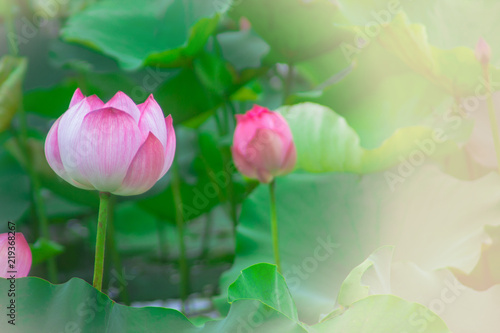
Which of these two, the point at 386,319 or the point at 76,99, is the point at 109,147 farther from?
the point at 386,319

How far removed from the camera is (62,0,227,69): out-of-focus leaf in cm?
81

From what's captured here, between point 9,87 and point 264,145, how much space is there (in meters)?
0.43

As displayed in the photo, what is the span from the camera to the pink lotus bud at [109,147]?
0.37 m

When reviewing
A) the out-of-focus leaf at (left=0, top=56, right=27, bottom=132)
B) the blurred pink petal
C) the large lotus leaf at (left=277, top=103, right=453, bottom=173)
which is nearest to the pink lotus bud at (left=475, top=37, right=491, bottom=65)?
the large lotus leaf at (left=277, top=103, right=453, bottom=173)

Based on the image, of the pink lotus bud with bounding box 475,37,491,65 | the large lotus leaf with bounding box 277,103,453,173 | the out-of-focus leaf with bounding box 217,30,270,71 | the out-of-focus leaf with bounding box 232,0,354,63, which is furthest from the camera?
the out-of-focus leaf with bounding box 217,30,270,71

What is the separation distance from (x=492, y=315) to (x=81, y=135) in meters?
0.35

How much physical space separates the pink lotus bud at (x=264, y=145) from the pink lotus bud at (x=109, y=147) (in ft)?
0.53

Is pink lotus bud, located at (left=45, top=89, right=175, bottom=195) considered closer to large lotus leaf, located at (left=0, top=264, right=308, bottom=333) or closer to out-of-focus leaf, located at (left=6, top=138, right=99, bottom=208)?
large lotus leaf, located at (left=0, top=264, right=308, bottom=333)

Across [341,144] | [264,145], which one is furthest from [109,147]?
[341,144]

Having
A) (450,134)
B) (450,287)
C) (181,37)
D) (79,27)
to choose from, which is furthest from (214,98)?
(450,287)

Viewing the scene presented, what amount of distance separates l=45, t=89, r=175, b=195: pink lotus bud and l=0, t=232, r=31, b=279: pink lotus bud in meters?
0.06

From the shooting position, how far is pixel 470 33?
649mm

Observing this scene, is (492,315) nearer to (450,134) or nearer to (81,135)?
(450,134)

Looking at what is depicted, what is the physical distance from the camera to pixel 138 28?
90 cm
